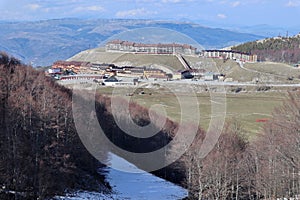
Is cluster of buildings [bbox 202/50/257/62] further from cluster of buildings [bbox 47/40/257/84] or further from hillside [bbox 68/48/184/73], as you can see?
hillside [bbox 68/48/184/73]

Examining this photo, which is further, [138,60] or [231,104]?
[138,60]

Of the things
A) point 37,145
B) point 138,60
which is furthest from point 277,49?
point 37,145

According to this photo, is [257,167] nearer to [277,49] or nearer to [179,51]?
[179,51]

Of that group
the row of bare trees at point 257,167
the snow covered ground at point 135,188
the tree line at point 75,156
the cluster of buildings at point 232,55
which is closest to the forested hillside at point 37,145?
the tree line at point 75,156

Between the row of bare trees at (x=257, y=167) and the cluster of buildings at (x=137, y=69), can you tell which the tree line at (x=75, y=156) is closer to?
the row of bare trees at (x=257, y=167)

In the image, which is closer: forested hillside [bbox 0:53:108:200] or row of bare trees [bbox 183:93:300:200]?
row of bare trees [bbox 183:93:300:200]

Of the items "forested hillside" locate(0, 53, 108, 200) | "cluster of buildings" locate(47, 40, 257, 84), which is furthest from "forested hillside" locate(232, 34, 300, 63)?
"forested hillside" locate(0, 53, 108, 200)
